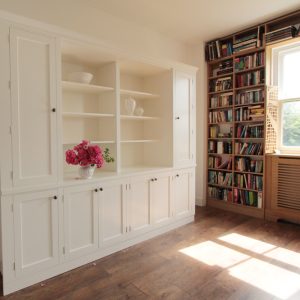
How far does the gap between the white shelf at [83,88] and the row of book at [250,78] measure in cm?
217

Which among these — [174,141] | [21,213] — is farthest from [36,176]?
→ [174,141]

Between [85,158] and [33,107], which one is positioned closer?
[33,107]

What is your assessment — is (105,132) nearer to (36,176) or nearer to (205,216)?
(36,176)

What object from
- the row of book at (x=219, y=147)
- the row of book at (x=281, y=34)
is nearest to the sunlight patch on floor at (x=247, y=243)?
the row of book at (x=219, y=147)

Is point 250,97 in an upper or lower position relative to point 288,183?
upper

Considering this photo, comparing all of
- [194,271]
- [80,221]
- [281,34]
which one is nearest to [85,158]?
[80,221]

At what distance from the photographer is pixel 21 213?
1.93 metres

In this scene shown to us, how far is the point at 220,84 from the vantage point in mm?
4000

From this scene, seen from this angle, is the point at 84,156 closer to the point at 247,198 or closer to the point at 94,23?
the point at 94,23

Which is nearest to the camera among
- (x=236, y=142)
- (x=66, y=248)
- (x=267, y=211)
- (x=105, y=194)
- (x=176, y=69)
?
(x=66, y=248)

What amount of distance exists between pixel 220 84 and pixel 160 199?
7.20 feet

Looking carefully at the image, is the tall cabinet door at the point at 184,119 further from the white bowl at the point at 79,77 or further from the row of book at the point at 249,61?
the white bowl at the point at 79,77

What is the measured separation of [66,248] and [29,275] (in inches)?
13.4

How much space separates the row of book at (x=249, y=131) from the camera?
3570mm
